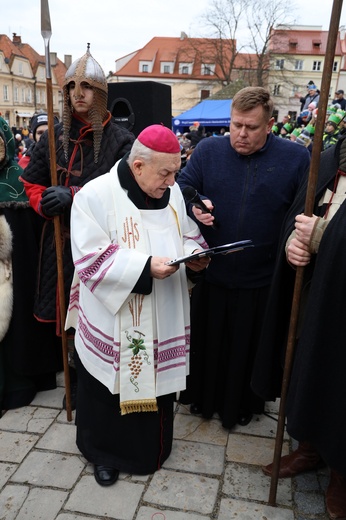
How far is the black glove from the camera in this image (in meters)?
2.48

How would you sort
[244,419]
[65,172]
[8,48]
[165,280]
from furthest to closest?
1. [8,48]
2. [244,419]
3. [65,172]
4. [165,280]

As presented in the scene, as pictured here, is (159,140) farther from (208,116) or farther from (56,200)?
(208,116)

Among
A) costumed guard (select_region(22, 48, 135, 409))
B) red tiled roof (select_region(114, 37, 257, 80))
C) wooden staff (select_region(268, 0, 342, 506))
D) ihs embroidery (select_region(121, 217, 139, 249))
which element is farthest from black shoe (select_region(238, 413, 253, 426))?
red tiled roof (select_region(114, 37, 257, 80))

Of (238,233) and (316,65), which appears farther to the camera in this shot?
(316,65)

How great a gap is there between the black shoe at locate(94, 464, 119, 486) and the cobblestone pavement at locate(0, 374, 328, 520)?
0.03 meters

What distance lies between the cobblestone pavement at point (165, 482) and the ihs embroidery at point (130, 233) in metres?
1.32

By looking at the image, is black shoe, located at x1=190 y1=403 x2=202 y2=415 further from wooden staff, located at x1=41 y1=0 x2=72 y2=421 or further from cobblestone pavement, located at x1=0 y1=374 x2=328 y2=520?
wooden staff, located at x1=41 y1=0 x2=72 y2=421

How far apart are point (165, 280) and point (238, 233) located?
64cm

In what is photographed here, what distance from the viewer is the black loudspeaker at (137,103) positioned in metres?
4.82

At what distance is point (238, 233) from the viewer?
8.64ft

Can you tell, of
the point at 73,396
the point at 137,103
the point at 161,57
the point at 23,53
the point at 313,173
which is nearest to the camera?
the point at 313,173

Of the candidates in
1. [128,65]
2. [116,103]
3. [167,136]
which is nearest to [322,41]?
[128,65]

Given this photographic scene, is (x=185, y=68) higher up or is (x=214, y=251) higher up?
(x=185, y=68)

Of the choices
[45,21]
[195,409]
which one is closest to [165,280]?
[195,409]
